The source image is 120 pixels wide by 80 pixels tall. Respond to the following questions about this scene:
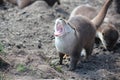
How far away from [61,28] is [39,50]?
3.91 feet

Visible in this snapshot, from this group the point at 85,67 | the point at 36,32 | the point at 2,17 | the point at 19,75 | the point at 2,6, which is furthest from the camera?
the point at 2,6

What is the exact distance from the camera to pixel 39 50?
7.89 metres

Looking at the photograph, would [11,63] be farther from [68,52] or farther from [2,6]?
[2,6]

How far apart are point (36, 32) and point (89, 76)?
2.34 meters

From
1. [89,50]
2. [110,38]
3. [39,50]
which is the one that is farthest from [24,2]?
[89,50]

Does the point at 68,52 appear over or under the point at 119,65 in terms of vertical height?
over

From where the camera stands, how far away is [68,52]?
277 inches

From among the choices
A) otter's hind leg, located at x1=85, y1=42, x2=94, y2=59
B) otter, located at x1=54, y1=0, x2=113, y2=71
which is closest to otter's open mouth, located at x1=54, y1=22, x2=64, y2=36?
otter, located at x1=54, y1=0, x2=113, y2=71

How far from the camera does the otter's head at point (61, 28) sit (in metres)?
6.78

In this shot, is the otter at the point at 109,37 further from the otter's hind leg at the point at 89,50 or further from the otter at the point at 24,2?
the otter at the point at 24,2

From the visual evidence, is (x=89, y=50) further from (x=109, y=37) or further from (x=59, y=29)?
(x=59, y=29)

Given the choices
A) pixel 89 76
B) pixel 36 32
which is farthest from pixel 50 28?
pixel 89 76

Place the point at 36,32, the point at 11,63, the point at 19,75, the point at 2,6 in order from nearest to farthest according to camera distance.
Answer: the point at 19,75 < the point at 11,63 < the point at 36,32 < the point at 2,6

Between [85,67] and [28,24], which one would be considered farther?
Answer: [28,24]
